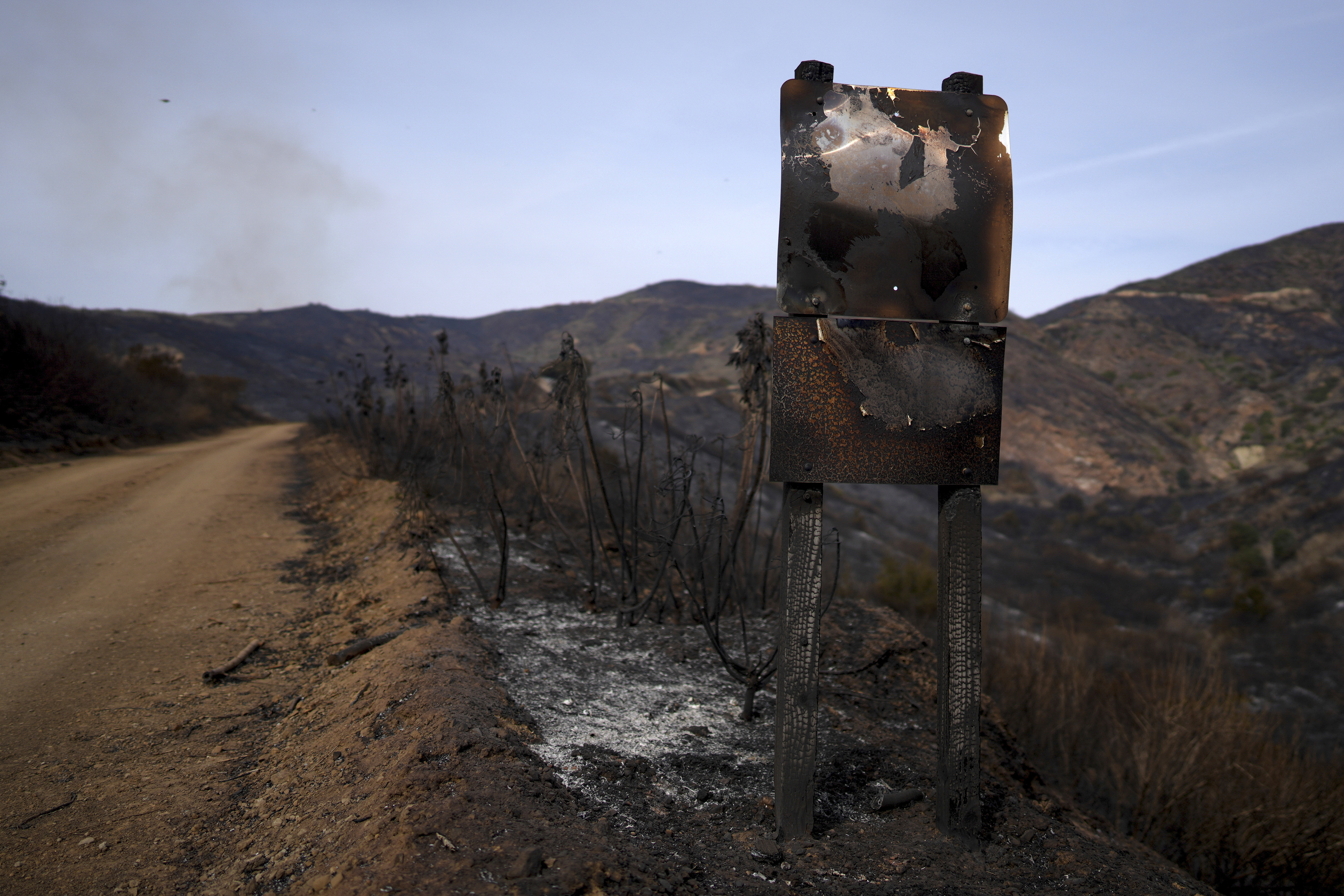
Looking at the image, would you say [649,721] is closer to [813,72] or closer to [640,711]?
[640,711]

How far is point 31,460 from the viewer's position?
1189cm

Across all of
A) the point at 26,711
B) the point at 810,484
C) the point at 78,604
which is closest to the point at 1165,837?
the point at 810,484

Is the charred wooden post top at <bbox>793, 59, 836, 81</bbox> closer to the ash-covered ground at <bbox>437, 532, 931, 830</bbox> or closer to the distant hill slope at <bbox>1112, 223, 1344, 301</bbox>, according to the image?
the ash-covered ground at <bbox>437, 532, 931, 830</bbox>

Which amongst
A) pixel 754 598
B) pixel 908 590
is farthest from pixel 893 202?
pixel 908 590

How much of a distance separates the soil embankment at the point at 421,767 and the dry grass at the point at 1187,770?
210cm

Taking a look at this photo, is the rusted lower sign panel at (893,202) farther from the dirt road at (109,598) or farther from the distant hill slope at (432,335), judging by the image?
the distant hill slope at (432,335)

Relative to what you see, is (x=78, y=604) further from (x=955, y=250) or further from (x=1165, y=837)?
(x=1165, y=837)

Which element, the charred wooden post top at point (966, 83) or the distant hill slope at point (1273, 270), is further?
the distant hill slope at point (1273, 270)

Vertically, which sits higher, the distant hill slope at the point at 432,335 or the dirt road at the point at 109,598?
the distant hill slope at the point at 432,335

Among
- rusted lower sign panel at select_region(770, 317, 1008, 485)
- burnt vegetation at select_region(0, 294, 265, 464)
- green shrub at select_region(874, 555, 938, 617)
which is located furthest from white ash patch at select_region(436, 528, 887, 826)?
burnt vegetation at select_region(0, 294, 265, 464)

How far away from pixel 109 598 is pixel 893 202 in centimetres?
558

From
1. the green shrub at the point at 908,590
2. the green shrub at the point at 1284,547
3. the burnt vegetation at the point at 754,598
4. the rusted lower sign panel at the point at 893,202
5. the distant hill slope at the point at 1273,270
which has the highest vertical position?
the distant hill slope at the point at 1273,270

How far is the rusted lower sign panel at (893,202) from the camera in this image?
2.39 m

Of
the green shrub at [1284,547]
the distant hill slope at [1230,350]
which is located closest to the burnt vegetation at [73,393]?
the green shrub at [1284,547]
